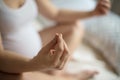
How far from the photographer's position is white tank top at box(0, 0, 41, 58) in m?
0.96

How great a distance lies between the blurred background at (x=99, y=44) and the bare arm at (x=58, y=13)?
0.45 feet

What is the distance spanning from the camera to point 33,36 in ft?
3.45

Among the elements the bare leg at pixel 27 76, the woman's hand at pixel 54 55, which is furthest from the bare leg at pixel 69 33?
the woman's hand at pixel 54 55

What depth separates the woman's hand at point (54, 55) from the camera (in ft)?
2.45

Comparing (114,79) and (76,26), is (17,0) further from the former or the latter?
(114,79)

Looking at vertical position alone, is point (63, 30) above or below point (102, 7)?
below

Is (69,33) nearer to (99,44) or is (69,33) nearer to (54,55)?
(99,44)

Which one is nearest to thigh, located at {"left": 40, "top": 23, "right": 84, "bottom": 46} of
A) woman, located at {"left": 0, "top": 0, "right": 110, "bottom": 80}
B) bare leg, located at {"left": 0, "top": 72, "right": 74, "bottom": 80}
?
woman, located at {"left": 0, "top": 0, "right": 110, "bottom": 80}

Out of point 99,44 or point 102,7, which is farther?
A: point 99,44

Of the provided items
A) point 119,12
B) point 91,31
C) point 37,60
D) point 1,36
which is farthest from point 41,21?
point 37,60

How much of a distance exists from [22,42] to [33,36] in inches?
2.5

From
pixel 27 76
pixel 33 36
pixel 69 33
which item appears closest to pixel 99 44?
pixel 69 33

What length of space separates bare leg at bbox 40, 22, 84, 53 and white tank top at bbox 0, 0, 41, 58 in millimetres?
135

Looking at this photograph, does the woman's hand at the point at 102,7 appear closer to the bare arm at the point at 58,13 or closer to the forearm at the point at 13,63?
the bare arm at the point at 58,13
